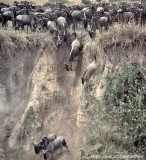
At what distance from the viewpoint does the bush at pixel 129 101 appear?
47.4ft

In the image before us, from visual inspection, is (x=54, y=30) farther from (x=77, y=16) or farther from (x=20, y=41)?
(x=77, y=16)

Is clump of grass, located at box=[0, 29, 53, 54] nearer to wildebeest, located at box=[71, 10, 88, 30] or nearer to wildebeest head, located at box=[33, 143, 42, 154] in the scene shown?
wildebeest, located at box=[71, 10, 88, 30]

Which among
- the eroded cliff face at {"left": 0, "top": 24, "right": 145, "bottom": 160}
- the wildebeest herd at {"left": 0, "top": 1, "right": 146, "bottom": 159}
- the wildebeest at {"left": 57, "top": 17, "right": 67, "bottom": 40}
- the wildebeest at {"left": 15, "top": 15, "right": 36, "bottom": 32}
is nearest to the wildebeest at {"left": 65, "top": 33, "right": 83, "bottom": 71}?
the wildebeest herd at {"left": 0, "top": 1, "right": 146, "bottom": 159}

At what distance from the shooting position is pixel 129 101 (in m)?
15.1

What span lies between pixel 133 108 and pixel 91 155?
6.76 ft

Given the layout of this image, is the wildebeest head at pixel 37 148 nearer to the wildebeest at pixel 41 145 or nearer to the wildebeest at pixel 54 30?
the wildebeest at pixel 41 145

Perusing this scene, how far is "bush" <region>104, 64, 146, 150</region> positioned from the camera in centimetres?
1446

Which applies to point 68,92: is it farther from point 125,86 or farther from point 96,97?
point 125,86

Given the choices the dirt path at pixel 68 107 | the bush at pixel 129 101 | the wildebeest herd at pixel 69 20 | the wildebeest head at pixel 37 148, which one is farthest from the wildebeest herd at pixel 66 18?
the wildebeest head at pixel 37 148

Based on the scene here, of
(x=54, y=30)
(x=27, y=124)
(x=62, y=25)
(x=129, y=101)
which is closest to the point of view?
(x=129, y=101)

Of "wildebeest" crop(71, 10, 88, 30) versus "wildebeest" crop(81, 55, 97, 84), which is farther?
"wildebeest" crop(71, 10, 88, 30)

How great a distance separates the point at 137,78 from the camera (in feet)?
53.1

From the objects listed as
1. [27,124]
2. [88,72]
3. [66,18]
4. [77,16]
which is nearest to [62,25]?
[66,18]

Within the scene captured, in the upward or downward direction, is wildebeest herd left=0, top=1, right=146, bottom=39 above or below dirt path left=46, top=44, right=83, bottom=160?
above
